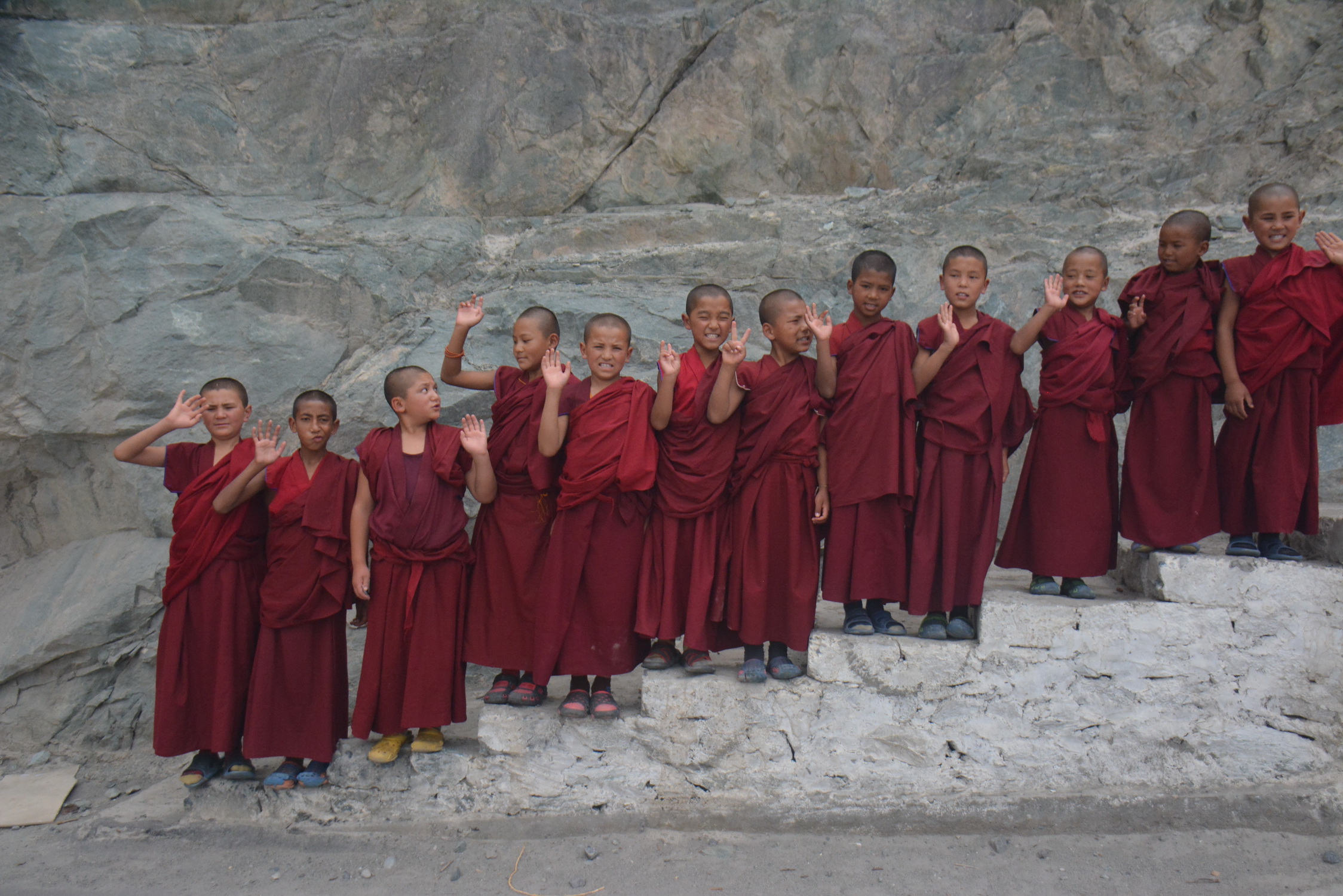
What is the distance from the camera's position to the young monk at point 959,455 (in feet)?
11.2

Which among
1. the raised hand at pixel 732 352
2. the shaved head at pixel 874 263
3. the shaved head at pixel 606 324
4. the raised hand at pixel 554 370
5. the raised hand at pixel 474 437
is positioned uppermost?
the shaved head at pixel 874 263

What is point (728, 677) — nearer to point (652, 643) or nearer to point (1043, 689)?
point (652, 643)

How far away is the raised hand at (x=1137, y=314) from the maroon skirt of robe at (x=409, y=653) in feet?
9.06

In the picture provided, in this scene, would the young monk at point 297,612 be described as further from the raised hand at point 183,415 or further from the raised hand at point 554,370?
the raised hand at point 554,370

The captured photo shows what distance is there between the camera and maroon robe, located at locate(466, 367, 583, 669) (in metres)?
3.58

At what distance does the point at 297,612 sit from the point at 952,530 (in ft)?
8.00

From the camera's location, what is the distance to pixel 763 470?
3.47 metres

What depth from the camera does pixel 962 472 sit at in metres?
3.44

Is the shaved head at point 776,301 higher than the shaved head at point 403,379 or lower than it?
higher

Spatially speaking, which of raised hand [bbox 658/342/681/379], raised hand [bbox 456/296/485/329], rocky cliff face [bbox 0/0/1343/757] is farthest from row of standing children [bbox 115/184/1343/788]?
rocky cliff face [bbox 0/0/1343/757]

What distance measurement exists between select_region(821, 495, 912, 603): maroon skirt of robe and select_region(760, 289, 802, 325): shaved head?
760 millimetres

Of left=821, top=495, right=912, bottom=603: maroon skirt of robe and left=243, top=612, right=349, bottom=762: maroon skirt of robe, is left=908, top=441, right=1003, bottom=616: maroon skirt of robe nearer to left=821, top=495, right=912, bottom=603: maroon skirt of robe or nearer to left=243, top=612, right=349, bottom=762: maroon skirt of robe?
left=821, top=495, right=912, bottom=603: maroon skirt of robe

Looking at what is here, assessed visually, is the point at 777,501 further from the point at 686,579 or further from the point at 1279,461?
the point at 1279,461

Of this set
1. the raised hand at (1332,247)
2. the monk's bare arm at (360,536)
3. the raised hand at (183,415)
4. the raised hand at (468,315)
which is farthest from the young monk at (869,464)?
the raised hand at (183,415)
